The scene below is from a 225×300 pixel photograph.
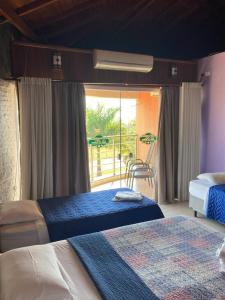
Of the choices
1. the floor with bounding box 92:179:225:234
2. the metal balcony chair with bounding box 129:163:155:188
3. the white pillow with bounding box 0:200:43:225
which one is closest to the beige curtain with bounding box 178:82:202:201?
the floor with bounding box 92:179:225:234

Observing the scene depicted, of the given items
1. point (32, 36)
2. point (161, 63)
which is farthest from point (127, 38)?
point (32, 36)

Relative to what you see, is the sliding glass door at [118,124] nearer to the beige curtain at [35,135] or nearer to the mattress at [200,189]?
the beige curtain at [35,135]

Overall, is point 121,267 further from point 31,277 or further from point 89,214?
point 89,214

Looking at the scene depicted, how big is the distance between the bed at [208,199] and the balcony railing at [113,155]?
4.77ft

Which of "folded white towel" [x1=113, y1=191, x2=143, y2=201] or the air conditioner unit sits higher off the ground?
the air conditioner unit

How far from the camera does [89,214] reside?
8.85 feet

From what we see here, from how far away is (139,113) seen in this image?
15.8 feet

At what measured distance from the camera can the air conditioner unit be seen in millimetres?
3662

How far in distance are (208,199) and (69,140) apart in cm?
203

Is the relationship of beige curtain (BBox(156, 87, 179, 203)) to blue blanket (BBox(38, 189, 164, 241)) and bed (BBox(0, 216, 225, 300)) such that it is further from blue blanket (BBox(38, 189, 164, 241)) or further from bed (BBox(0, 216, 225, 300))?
bed (BBox(0, 216, 225, 300))

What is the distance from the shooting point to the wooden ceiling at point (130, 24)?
3.09 m

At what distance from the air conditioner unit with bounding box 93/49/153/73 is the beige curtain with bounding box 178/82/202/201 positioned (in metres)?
0.83

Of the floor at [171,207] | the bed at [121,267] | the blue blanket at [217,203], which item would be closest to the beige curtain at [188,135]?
the floor at [171,207]

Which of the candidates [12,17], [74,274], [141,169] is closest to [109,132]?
[141,169]
